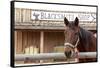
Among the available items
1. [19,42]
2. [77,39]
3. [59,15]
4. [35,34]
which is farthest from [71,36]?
[19,42]

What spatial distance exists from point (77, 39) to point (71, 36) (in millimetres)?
64

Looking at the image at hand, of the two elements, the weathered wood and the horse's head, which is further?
the horse's head

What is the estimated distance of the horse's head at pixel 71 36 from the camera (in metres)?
1.76

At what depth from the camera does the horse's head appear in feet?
5.77

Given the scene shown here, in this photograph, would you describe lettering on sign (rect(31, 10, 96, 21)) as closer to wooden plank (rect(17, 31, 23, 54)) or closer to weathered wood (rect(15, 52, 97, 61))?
wooden plank (rect(17, 31, 23, 54))

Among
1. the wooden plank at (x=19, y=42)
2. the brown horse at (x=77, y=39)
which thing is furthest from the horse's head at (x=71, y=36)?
the wooden plank at (x=19, y=42)

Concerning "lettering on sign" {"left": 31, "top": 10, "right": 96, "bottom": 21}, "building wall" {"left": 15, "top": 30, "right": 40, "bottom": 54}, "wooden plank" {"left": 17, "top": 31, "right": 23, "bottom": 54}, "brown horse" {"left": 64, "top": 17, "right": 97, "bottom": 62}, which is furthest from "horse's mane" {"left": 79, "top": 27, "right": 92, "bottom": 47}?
"wooden plank" {"left": 17, "top": 31, "right": 23, "bottom": 54}

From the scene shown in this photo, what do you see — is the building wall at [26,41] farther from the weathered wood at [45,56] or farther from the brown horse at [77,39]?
the brown horse at [77,39]

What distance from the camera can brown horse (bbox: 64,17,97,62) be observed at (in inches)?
69.4

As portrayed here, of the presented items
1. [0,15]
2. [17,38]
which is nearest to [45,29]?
[17,38]

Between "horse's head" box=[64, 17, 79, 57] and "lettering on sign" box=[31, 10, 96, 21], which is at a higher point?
"lettering on sign" box=[31, 10, 96, 21]

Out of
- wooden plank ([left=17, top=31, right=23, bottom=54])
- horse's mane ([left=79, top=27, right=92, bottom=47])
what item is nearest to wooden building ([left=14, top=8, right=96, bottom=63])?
wooden plank ([left=17, top=31, right=23, bottom=54])

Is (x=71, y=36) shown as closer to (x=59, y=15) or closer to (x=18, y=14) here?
(x=59, y=15)

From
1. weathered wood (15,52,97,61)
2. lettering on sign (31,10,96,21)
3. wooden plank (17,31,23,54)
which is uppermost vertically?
lettering on sign (31,10,96,21)
